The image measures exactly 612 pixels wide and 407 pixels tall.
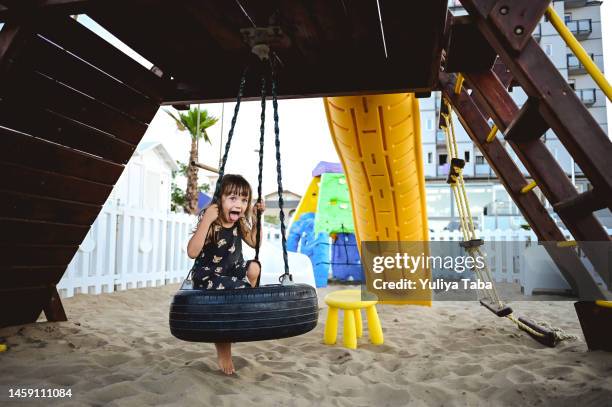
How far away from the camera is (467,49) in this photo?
2.87 m

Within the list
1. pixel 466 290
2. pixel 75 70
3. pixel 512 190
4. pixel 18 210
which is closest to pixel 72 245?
pixel 18 210

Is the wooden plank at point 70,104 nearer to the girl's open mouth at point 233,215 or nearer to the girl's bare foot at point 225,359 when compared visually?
the girl's open mouth at point 233,215

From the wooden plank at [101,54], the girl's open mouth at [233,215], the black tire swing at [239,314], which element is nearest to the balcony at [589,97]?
the wooden plank at [101,54]

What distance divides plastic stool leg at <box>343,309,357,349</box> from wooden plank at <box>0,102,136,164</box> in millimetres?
2282

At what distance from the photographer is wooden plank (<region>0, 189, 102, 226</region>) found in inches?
117

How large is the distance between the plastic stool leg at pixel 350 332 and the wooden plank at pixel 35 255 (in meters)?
2.36

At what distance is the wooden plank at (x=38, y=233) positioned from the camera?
310 cm

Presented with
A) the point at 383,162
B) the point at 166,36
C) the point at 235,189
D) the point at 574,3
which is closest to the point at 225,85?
the point at 166,36

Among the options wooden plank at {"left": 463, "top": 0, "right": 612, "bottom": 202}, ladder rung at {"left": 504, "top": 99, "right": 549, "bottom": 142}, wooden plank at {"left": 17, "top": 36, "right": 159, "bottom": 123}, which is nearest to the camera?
wooden plank at {"left": 463, "top": 0, "right": 612, "bottom": 202}

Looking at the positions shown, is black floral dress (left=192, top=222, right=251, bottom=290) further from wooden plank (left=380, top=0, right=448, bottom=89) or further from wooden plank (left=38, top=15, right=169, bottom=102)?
wooden plank (left=380, top=0, right=448, bottom=89)

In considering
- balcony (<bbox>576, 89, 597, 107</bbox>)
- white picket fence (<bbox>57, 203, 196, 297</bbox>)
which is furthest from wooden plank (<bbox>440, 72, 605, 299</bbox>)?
balcony (<bbox>576, 89, 597, 107</bbox>)

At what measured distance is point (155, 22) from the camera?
2.88 meters
